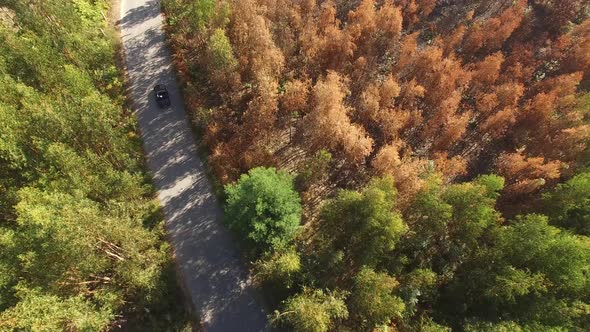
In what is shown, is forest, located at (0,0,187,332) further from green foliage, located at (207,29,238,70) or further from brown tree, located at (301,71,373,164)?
brown tree, located at (301,71,373,164)

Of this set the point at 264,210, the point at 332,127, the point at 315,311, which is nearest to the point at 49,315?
the point at 264,210

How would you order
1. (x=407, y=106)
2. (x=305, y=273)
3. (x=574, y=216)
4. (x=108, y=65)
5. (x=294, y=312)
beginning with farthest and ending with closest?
(x=108, y=65) → (x=407, y=106) → (x=574, y=216) → (x=305, y=273) → (x=294, y=312)

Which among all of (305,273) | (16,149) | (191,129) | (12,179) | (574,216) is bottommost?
(574,216)

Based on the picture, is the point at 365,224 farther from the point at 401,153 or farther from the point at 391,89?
the point at 391,89

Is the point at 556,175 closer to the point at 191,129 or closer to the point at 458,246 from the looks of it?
the point at 458,246

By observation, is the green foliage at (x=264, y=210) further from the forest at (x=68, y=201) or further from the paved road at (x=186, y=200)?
the forest at (x=68, y=201)

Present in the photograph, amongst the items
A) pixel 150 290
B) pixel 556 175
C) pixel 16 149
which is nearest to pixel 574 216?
pixel 556 175
